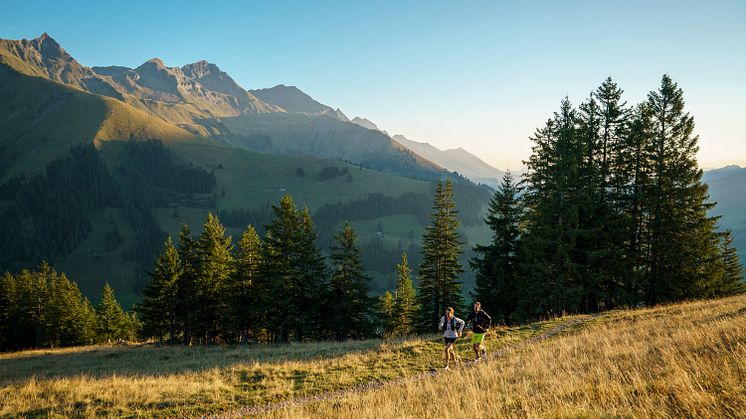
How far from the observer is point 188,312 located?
42781 millimetres

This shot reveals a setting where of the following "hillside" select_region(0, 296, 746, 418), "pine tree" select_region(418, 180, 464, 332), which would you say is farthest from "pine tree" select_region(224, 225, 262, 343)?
"pine tree" select_region(418, 180, 464, 332)

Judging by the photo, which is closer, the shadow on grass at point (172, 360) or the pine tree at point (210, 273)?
the shadow on grass at point (172, 360)

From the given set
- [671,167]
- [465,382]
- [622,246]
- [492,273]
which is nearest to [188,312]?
[492,273]

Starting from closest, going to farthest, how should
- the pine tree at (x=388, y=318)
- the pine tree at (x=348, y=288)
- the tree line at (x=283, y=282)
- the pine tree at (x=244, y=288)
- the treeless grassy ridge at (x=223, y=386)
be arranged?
the treeless grassy ridge at (x=223, y=386) < the tree line at (x=283, y=282) < the pine tree at (x=244, y=288) < the pine tree at (x=348, y=288) < the pine tree at (x=388, y=318)

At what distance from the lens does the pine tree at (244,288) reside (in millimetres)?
38188

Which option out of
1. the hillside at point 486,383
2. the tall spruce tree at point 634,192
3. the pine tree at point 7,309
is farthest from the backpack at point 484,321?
the pine tree at point 7,309

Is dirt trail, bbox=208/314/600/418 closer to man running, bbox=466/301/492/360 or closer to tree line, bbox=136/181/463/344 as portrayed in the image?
man running, bbox=466/301/492/360

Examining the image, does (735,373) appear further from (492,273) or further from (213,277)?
(213,277)

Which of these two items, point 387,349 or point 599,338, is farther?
point 387,349

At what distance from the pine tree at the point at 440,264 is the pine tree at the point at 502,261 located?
4.64 meters

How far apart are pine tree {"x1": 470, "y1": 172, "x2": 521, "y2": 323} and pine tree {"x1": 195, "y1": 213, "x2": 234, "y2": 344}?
2756 centimetres

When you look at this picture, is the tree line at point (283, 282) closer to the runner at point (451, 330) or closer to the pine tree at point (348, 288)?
the pine tree at point (348, 288)

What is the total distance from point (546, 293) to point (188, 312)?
38.5 meters

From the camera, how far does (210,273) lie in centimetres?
4116
